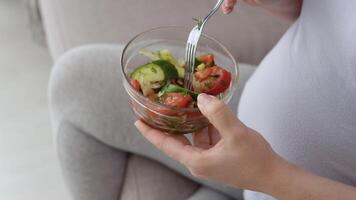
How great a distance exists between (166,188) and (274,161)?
Result: 351mm

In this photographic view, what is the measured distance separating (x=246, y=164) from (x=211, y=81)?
0.13 m

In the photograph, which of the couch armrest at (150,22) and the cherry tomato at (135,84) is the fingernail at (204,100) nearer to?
the cherry tomato at (135,84)

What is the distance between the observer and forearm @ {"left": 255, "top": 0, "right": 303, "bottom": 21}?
78 cm

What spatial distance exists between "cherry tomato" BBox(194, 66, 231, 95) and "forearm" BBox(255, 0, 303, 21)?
18cm

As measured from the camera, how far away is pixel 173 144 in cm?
61

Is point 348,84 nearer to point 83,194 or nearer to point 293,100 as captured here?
point 293,100

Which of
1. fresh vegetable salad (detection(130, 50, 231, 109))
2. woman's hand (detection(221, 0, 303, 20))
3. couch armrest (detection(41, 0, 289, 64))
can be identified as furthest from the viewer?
couch armrest (detection(41, 0, 289, 64))

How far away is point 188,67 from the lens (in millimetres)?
669

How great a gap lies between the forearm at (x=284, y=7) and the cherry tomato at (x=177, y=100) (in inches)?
9.5

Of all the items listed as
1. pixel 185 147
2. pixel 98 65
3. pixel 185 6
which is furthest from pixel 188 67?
pixel 185 6

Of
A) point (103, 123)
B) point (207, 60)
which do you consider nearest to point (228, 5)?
point (207, 60)

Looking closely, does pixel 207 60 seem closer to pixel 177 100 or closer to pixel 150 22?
pixel 177 100

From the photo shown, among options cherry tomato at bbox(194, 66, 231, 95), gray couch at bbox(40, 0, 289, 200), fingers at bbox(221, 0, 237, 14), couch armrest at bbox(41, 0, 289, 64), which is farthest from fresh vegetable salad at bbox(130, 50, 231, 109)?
couch armrest at bbox(41, 0, 289, 64)

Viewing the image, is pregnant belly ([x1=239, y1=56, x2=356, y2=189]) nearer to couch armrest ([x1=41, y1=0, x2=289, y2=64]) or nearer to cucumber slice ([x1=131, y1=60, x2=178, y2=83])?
cucumber slice ([x1=131, y1=60, x2=178, y2=83])
